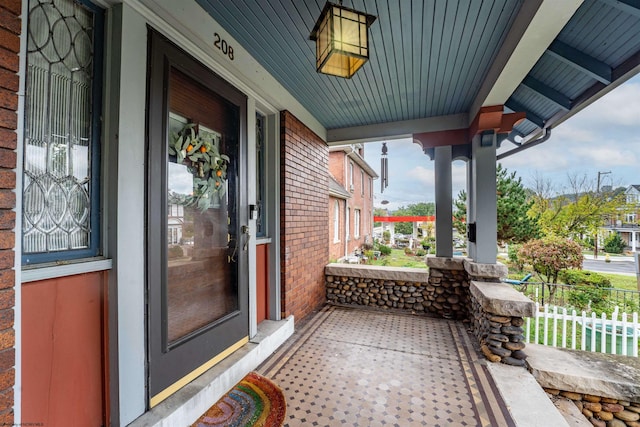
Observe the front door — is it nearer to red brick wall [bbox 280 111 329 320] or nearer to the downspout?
red brick wall [bbox 280 111 329 320]

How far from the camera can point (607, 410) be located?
8.08 ft

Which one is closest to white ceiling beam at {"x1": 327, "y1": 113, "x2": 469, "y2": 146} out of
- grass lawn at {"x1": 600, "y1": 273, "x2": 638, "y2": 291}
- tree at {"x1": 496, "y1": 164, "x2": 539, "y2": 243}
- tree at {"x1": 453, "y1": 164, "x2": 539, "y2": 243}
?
tree at {"x1": 453, "y1": 164, "x2": 539, "y2": 243}

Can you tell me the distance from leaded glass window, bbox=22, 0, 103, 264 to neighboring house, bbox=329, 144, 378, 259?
22.6 feet

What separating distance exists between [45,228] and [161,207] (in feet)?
1.87

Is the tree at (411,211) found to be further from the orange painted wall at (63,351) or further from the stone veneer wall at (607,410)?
the orange painted wall at (63,351)

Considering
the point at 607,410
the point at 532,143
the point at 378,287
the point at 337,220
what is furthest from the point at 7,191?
the point at 337,220

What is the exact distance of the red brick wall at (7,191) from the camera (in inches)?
41.5

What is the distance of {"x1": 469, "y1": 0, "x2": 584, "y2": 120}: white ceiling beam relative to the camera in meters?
1.69

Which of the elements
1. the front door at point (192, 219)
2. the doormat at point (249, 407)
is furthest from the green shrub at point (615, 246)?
the front door at point (192, 219)

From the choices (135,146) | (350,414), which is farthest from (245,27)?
(350,414)

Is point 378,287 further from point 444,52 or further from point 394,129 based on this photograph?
point 444,52

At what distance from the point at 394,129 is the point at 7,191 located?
167 inches

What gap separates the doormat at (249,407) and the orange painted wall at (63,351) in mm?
Answer: 726

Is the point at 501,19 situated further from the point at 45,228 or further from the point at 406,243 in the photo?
the point at 406,243
